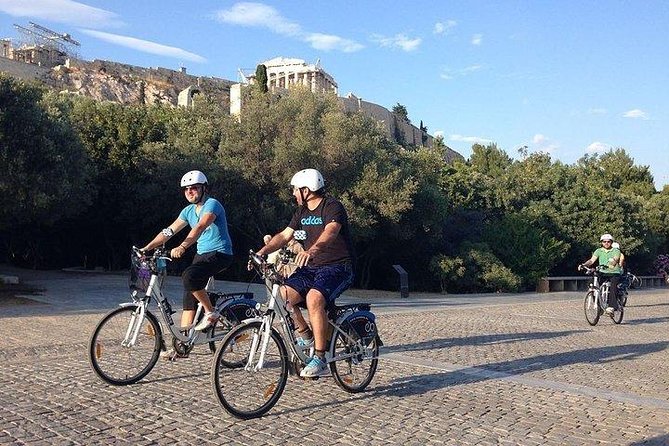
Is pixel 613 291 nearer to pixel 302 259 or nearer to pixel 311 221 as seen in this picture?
pixel 311 221

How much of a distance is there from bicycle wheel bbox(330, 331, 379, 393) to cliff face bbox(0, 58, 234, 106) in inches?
2405

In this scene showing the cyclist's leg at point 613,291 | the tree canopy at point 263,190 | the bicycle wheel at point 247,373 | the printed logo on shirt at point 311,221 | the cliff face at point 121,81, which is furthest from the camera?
the cliff face at point 121,81

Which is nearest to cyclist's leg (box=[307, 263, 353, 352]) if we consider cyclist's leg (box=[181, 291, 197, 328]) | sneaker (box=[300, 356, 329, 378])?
sneaker (box=[300, 356, 329, 378])

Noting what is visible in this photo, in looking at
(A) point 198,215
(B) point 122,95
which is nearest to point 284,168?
(A) point 198,215

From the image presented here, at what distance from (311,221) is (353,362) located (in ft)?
4.45

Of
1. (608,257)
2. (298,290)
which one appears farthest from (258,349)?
(608,257)

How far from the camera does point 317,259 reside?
236 inches

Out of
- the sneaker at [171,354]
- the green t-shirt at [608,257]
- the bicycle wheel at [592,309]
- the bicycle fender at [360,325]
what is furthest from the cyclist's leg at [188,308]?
the green t-shirt at [608,257]

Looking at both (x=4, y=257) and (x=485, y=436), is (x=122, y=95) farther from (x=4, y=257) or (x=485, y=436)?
(x=485, y=436)

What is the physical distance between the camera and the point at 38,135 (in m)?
15.4

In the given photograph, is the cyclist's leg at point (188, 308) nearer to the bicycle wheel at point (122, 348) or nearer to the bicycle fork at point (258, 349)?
the bicycle wheel at point (122, 348)

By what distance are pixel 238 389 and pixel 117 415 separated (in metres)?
0.93

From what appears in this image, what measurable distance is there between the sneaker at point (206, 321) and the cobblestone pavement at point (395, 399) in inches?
19.0

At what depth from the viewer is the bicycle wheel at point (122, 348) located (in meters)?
6.00
